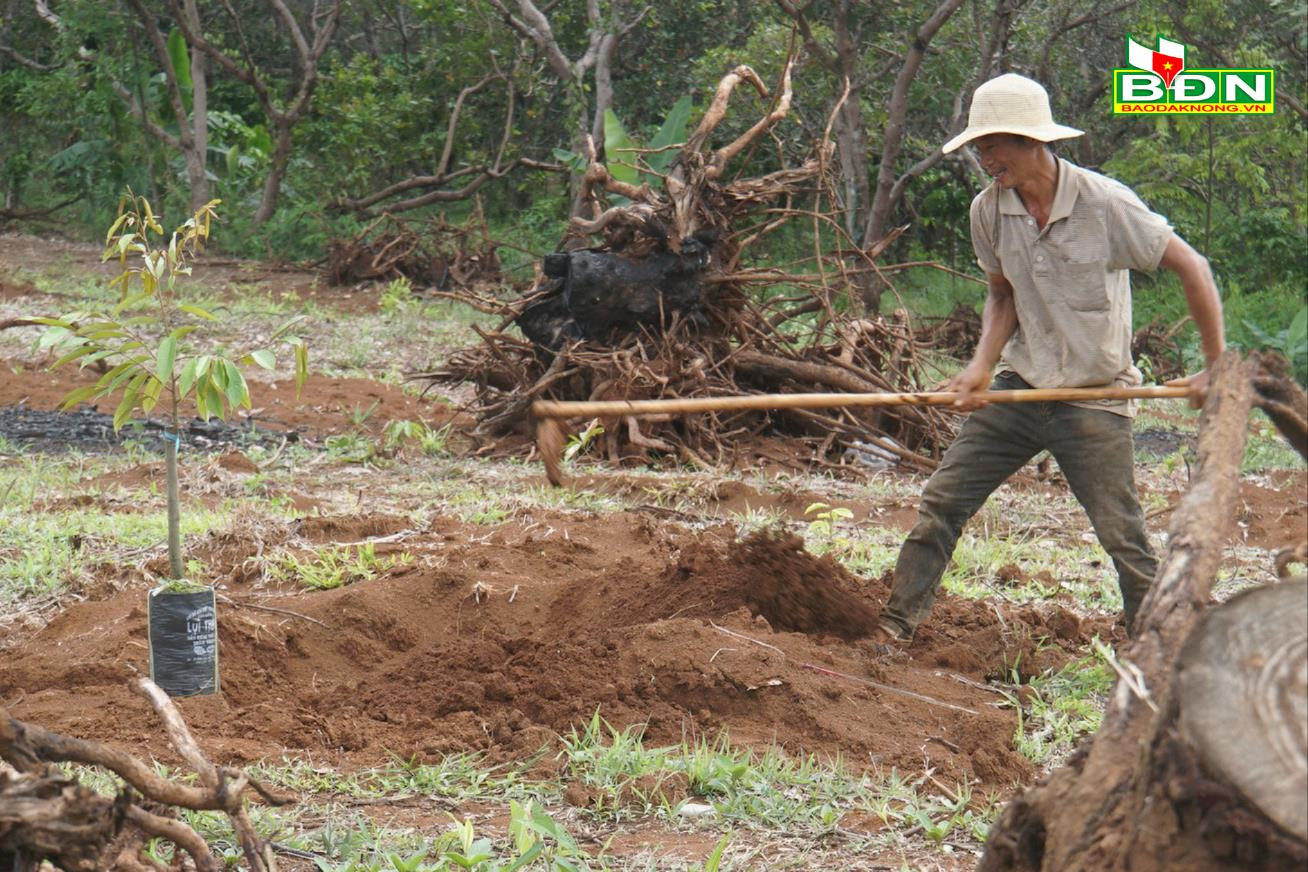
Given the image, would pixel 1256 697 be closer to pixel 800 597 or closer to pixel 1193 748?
pixel 1193 748

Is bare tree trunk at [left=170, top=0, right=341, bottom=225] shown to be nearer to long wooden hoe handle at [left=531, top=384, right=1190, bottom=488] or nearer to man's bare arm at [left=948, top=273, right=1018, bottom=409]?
man's bare arm at [left=948, top=273, right=1018, bottom=409]

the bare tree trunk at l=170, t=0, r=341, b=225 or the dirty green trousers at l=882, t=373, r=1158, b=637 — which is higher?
the bare tree trunk at l=170, t=0, r=341, b=225

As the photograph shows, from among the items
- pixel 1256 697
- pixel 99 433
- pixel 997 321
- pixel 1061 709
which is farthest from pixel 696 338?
pixel 1256 697

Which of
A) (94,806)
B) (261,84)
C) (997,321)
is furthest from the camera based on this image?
(261,84)

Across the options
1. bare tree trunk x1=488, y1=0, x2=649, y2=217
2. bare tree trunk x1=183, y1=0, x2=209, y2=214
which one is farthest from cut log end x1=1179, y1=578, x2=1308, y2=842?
bare tree trunk x1=183, y1=0, x2=209, y2=214

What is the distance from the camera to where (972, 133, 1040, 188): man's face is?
4.07 meters

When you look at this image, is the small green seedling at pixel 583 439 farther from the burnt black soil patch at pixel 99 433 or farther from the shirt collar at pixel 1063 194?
the shirt collar at pixel 1063 194

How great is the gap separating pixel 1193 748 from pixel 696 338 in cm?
640

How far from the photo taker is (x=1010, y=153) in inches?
161

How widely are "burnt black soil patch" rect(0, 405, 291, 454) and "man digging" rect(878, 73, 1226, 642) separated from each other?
4710 mm

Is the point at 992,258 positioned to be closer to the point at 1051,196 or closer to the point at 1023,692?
the point at 1051,196

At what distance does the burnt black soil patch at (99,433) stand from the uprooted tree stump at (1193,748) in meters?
6.35

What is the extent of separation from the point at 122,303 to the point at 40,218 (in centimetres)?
1716

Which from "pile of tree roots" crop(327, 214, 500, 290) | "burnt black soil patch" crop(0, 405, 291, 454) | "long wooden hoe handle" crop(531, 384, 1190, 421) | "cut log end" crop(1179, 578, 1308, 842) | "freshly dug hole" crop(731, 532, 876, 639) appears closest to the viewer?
"cut log end" crop(1179, 578, 1308, 842)
